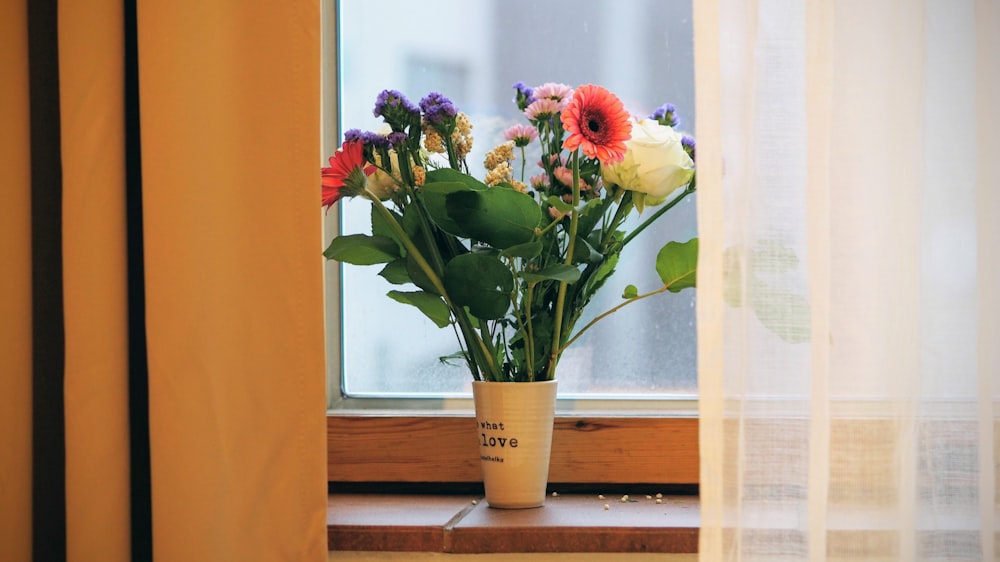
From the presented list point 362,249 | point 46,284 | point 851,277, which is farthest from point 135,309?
point 851,277

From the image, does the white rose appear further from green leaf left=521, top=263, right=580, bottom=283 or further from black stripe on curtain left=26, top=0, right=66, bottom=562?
black stripe on curtain left=26, top=0, right=66, bottom=562

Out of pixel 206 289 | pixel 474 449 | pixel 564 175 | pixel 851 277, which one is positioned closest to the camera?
pixel 851 277

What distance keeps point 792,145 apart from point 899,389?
0.22 metres

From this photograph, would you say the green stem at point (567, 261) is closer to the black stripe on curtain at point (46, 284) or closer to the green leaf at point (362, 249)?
the green leaf at point (362, 249)

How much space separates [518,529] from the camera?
883mm

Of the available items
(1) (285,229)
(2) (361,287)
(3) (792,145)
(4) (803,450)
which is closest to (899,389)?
(4) (803,450)

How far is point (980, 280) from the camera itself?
0.72m

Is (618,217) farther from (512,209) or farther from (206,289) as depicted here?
(206,289)

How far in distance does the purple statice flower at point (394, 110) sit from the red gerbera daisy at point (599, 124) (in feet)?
0.53

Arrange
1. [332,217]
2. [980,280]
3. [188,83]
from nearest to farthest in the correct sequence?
[980,280] → [188,83] → [332,217]

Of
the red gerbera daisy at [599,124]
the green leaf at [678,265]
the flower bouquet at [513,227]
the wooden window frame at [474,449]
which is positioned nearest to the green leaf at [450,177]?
the flower bouquet at [513,227]

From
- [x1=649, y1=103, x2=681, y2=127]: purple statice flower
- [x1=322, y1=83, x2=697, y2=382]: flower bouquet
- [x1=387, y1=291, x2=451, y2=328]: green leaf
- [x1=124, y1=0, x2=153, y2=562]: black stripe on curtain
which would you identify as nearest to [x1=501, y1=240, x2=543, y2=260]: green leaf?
[x1=322, y1=83, x2=697, y2=382]: flower bouquet

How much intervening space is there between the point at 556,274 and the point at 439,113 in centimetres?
21

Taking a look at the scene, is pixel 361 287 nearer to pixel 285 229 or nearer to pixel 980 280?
pixel 285 229
